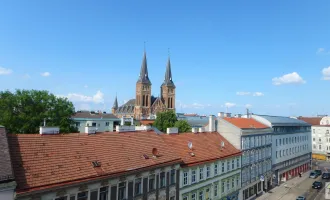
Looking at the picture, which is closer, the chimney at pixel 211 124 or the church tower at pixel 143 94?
the chimney at pixel 211 124

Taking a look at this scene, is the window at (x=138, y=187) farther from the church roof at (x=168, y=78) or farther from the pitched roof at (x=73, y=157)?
the church roof at (x=168, y=78)

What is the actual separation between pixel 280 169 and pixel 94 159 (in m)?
48.8

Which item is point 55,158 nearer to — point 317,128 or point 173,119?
point 173,119

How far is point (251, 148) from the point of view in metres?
45.4

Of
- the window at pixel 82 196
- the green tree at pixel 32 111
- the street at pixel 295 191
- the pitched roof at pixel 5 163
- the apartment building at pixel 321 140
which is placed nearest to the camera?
the pitched roof at pixel 5 163

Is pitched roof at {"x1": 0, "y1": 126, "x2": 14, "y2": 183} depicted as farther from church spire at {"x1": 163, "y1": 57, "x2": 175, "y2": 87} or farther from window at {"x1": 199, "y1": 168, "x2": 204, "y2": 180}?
church spire at {"x1": 163, "y1": 57, "x2": 175, "y2": 87}

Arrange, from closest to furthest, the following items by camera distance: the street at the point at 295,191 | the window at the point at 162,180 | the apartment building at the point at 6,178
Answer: the apartment building at the point at 6,178
the window at the point at 162,180
the street at the point at 295,191

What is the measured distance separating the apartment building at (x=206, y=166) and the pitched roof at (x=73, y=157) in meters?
3.83

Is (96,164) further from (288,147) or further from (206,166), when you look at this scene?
(288,147)

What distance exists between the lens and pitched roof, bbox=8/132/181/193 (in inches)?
664

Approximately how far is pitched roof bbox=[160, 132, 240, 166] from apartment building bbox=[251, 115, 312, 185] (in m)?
17.3

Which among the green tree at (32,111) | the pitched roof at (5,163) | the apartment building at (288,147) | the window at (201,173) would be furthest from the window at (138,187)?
the apartment building at (288,147)

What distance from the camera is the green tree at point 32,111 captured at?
41594mm

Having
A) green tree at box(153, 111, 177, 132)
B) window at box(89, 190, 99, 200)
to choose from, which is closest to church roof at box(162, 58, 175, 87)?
green tree at box(153, 111, 177, 132)
